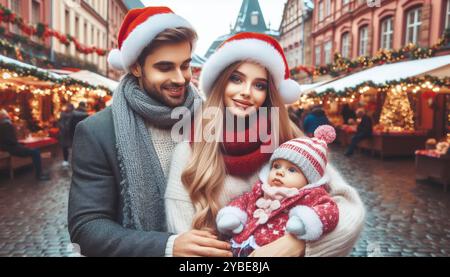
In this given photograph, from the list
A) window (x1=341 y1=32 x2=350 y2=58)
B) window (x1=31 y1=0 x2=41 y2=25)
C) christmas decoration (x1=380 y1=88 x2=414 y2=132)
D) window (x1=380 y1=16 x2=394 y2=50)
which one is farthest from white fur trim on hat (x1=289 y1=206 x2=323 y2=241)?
window (x1=341 y1=32 x2=350 y2=58)

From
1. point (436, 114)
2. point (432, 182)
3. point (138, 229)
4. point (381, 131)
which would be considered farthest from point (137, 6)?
point (436, 114)

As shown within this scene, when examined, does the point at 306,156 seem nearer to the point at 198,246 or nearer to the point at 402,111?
the point at 198,246

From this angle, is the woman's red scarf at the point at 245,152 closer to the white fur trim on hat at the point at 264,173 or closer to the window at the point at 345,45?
the white fur trim on hat at the point at 264,173

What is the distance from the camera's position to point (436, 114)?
1300cm

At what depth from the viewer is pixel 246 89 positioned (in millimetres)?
1588

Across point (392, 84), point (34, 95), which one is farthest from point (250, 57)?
point (34, 95)

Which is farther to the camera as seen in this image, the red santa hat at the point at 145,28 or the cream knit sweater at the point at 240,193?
the red santa hat at the point at 145,28

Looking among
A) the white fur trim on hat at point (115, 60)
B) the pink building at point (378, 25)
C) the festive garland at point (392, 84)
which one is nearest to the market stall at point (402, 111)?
the festive garland at point (392, 84)

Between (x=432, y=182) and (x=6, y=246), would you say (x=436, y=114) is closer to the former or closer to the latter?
(x=432, y=182)

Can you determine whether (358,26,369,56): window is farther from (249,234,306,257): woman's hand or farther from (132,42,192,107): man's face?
(249,234,306,257): woman's hand

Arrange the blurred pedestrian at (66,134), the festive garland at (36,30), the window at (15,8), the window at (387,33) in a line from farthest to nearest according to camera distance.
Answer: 1. the window at (387,33)
2. the window at (15,8)
3. the festive garland at (36,30)
4. the blurred pedestrian at (66,134)

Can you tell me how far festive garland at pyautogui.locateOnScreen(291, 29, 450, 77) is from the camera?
12.3 m

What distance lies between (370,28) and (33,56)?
13.0 meters

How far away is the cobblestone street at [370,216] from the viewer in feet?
14.9
